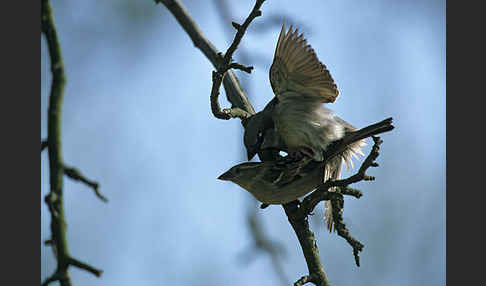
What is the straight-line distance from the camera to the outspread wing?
11.5 ft

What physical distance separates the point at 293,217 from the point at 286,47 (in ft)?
3.80

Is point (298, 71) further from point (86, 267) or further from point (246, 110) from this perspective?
point (86, 267)

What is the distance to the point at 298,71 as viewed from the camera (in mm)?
3570

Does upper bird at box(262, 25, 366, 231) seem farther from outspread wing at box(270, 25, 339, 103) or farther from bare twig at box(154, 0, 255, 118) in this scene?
bare twig at box(154, 0, 255, 118)

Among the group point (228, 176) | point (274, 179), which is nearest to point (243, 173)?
point (228, 176)

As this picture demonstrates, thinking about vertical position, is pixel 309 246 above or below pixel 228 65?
below

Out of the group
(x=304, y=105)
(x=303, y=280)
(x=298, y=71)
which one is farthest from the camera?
(x=304, y=105)

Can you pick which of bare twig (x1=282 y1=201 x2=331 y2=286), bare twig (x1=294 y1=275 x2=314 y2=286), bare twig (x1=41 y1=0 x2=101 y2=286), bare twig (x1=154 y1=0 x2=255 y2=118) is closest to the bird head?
bare twig (x1=282 y1=201 x2=331 y2=286)

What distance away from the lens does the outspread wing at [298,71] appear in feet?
11.5

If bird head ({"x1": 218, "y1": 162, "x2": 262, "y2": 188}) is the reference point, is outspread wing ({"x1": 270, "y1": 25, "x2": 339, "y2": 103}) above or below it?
above

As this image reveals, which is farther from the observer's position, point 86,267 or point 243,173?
point 243,173

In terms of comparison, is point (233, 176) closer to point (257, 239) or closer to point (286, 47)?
point (257, 239)

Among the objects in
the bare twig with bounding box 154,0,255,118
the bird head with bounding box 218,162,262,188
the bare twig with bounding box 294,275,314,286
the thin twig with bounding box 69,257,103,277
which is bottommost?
the bare twig with bounding box 294,275,314,286

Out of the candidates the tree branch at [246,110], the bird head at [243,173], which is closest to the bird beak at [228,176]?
the bird head at [243,173]
